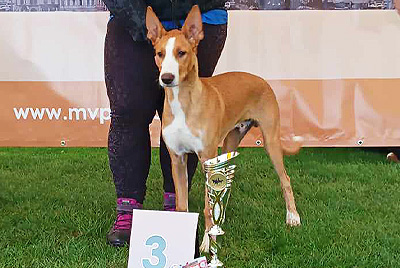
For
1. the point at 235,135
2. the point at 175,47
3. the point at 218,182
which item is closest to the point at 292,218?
Result: the point at 235,135

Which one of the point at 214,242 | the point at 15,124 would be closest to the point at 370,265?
the point at 214,242

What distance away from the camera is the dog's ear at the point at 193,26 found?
232 cm

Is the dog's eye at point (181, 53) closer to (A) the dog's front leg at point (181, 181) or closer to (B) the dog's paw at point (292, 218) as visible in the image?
(A) the dog's front leg at point (181, 181)

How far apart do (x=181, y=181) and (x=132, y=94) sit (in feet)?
1.43

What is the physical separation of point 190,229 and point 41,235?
106 centimetres

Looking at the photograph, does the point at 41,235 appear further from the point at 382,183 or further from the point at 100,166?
the point at 382,183

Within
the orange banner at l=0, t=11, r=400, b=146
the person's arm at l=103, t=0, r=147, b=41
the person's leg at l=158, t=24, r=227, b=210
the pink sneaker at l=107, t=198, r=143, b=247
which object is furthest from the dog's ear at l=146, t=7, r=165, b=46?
the orange banner at l=0, t=11, r=400, b=146

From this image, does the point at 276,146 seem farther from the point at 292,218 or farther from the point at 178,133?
the point at 178,133

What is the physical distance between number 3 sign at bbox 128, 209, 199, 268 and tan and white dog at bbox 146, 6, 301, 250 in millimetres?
413

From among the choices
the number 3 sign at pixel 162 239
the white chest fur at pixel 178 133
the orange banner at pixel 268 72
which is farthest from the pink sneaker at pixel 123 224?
the orange banner at pixel 268 72

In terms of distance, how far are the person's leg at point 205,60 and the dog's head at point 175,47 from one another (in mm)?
351

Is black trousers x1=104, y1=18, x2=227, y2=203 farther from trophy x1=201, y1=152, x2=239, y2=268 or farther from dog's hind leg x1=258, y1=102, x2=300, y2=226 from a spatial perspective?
trophy x1=201, y1=152, x2=239, y2=268

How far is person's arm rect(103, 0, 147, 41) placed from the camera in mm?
2459

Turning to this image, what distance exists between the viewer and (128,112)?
8.82 ft
